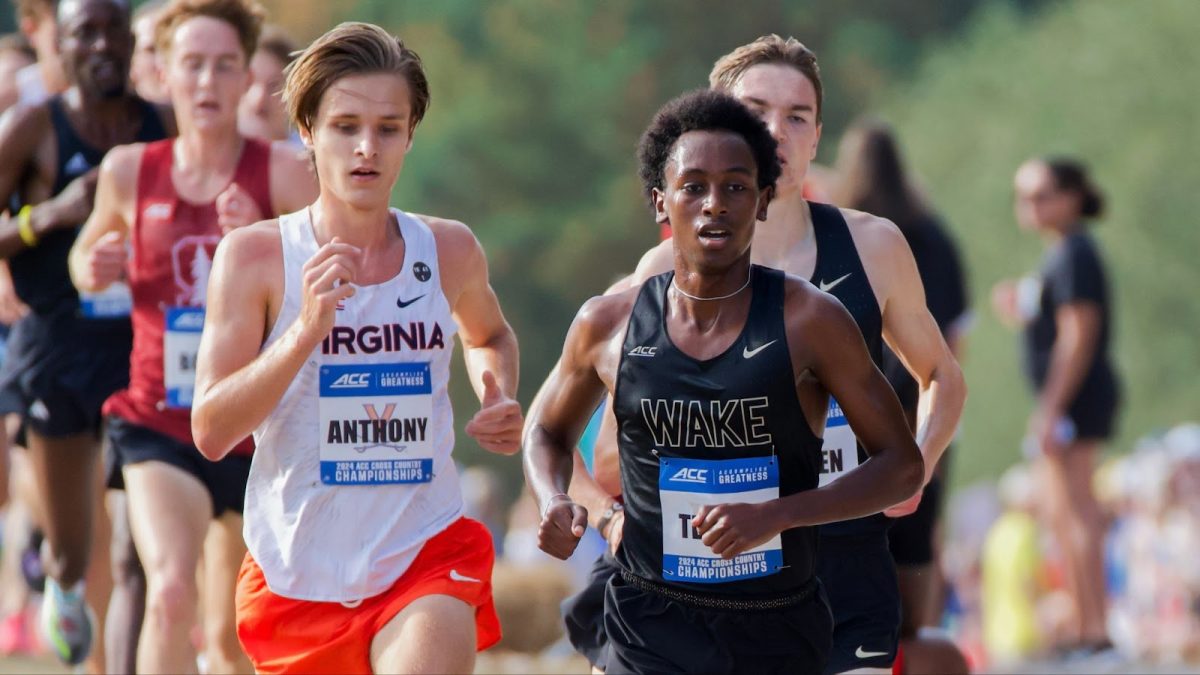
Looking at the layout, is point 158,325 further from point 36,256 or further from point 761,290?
point 761,290

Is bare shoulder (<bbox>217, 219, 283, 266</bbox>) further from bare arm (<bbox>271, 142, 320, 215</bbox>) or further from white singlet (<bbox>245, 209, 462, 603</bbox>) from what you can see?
bare arm (<bbox>271, 142, 320, 215</bbox>)

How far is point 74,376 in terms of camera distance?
25.6ft

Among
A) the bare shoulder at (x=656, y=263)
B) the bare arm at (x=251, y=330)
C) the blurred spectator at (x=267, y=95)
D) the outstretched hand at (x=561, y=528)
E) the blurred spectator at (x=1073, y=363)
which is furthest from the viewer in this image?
the blurred spectator at (x=1073, y=363)

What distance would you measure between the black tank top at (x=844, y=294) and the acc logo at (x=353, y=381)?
1150mm

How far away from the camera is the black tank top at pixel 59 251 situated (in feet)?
25.0

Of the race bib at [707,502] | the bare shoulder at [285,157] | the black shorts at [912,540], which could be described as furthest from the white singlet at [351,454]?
the black shorts at [912,540]

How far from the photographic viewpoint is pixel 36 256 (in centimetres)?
790

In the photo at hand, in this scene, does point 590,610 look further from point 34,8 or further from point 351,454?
point 34,8

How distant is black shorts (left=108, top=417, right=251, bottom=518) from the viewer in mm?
6664

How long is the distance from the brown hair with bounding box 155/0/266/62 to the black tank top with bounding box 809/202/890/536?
2.19m

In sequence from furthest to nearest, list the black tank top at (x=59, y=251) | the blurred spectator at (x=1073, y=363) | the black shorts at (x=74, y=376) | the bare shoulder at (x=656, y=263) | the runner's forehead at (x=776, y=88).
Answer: the blurred spectator at (x=1073, y=363)
the black shorts at (x=74, y=376)
the black tank top at (x=59, y=251)
the runner's forehead at (x=776, y=88)
the bare shoulder at (x=656, y=263)

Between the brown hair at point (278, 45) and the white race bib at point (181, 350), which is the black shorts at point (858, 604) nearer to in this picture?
the white race bib at point (181, 350)

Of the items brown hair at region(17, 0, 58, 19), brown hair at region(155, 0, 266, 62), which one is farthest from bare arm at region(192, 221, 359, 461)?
brown hair at region(17, 0, 58, 19)

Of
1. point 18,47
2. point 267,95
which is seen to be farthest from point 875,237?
point 18,47
